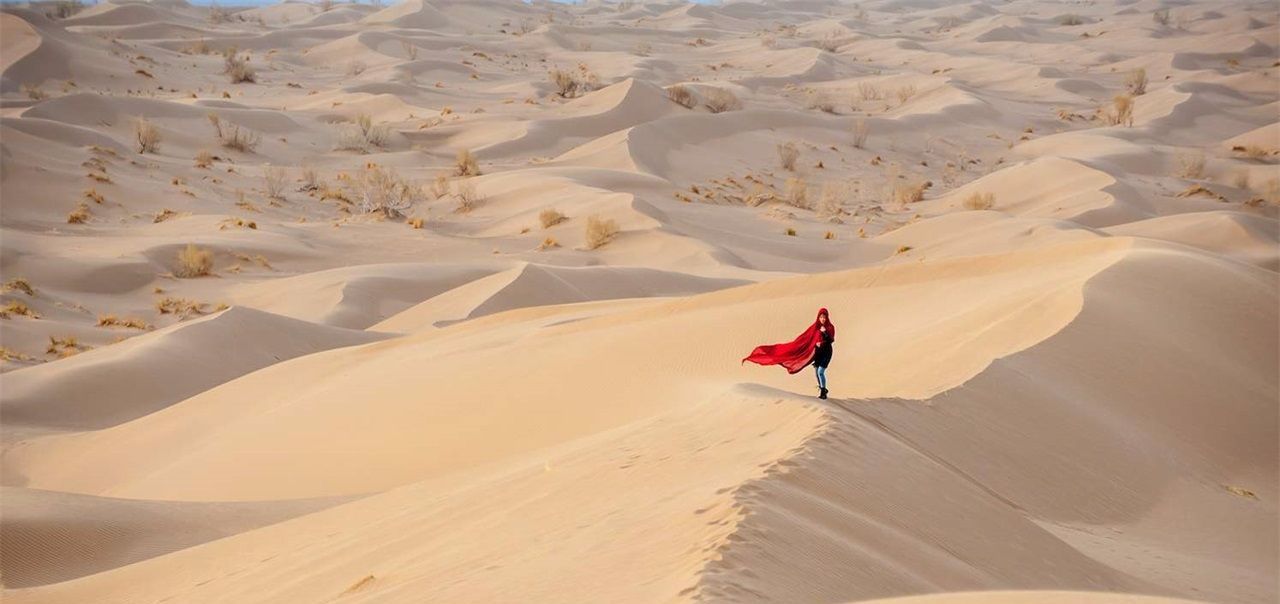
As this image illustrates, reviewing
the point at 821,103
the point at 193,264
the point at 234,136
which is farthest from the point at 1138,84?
the point at 193,264

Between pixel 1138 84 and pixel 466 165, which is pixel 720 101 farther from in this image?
pixel 1138 84

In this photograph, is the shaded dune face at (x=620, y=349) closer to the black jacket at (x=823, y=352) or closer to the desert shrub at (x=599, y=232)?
the desert shrub at (x=599, y=232)

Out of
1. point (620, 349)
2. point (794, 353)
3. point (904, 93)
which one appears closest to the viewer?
point (794, 353)

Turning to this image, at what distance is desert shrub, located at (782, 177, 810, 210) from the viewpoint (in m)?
22.2

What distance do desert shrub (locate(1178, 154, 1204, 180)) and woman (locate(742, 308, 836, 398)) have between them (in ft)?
68.5

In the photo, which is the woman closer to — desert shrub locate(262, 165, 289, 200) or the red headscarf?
the red headscarf

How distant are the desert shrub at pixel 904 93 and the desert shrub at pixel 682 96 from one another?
795cm

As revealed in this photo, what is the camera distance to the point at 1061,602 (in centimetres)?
337

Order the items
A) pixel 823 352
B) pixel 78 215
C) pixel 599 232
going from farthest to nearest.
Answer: pixel 599 232 → pixel 78 215 → pixel 823 352

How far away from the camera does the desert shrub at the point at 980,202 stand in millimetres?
21250

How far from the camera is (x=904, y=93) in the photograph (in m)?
35.0

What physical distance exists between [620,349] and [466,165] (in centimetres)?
1524

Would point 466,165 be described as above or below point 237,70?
below

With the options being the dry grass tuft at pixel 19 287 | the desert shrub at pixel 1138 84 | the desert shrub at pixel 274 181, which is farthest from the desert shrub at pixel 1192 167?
the dry grass tuft at pixel 19 287
